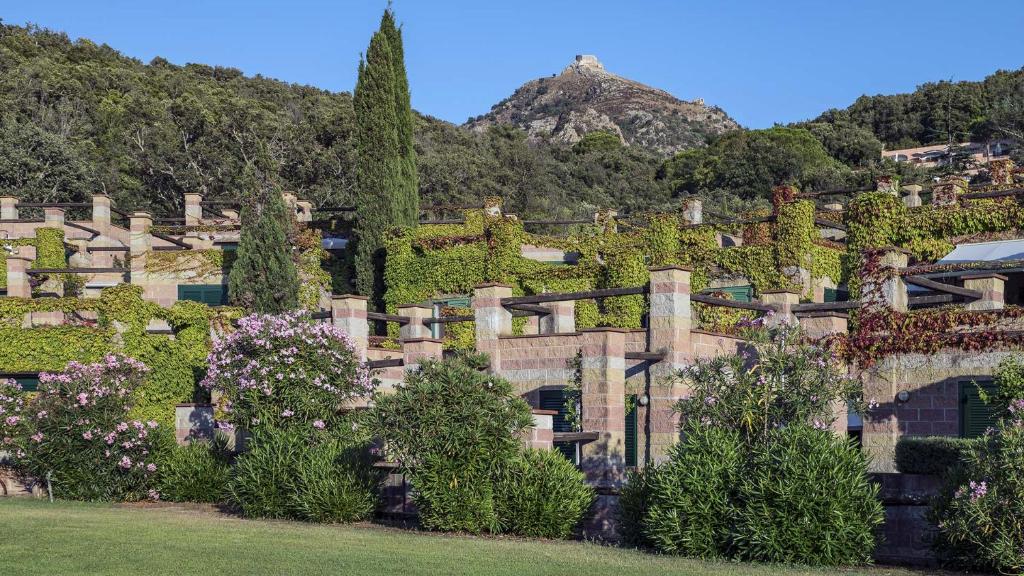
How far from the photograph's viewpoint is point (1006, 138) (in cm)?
7725

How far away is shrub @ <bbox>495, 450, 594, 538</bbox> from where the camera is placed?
19.0m

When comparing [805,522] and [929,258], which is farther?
[929,258]

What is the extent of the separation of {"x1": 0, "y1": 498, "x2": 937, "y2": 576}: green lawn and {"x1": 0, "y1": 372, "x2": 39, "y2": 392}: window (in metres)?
14.9

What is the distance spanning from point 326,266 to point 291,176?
846 inches

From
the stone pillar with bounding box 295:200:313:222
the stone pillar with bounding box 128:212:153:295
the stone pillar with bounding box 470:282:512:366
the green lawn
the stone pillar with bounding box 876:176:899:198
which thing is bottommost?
the green lawn

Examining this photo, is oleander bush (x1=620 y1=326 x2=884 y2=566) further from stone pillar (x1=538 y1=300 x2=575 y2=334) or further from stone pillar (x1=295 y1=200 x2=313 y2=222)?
stone pillar (x1=295 y1=200 x2=313 y2=222)

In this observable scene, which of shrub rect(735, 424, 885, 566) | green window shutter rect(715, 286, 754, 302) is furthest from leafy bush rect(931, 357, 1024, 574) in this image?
green window shutter rect(715, 286, 754, 302)

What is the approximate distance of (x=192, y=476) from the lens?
2445cm

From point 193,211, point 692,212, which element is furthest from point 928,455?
point 193,211

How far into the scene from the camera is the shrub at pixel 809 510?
16.2m

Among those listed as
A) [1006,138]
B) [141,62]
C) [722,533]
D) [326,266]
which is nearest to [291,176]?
[326,266]

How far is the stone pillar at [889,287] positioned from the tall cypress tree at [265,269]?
1882 cm

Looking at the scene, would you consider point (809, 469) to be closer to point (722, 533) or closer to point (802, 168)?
point (722, 533)

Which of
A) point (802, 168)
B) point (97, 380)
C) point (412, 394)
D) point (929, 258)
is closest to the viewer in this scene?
point (412, 394)
